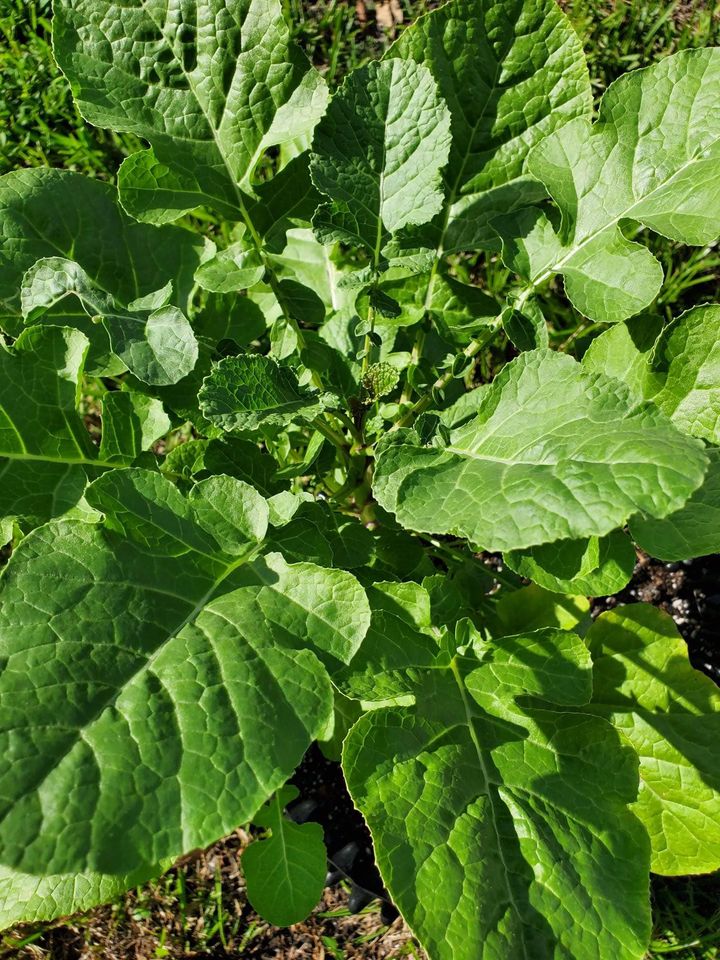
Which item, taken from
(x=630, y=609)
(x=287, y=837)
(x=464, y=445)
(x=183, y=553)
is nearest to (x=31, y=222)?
(x=183, y=553)

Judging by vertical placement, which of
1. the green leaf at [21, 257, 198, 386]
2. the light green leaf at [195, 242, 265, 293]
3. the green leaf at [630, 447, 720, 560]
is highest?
the green leaf at [21, 257, 198, 386]

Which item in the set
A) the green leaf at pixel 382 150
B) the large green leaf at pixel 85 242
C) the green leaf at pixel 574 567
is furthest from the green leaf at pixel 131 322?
the green leaf at pixel 574 567

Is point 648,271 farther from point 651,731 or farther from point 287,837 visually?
point 287,837

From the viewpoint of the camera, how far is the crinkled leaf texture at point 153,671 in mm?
938

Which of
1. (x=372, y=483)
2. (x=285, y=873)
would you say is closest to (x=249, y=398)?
(x=372, y=483)

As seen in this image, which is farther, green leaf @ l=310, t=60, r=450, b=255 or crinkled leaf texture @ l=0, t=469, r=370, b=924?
green leaf @ l=310, t=60, r=450, b=255

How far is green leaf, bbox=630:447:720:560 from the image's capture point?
1218mm

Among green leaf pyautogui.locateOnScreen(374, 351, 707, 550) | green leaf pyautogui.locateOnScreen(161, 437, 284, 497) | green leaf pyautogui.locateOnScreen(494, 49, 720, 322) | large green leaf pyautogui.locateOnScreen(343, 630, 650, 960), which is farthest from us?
green leaf pyautogui.locateOnScreen(161, 437, 284, 497)

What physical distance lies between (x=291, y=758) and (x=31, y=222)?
1.01 meters

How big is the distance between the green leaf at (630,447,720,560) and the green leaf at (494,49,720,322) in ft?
0.94

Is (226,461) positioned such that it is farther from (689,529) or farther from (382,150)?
(689,529)

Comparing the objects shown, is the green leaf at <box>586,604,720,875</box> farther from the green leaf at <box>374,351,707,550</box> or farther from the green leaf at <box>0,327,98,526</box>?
the green leaf at <box>0,327,98,526</box>

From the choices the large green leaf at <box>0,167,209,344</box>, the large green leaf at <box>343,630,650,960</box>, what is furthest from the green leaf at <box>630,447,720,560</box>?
the large green leaf at <box>0,167,209,344</box>

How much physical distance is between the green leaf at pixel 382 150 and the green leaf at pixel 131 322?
312mm
